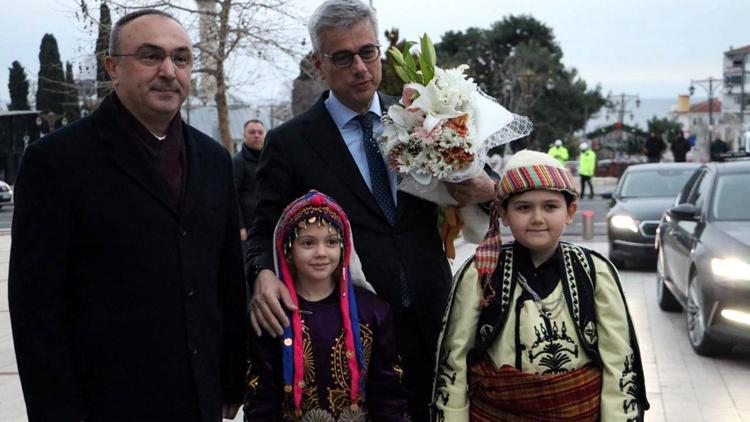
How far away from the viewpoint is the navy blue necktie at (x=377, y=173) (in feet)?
10.8

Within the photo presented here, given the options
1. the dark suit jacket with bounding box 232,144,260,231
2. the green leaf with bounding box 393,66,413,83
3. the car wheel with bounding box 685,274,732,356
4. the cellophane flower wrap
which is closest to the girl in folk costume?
the cellophane flower wrap

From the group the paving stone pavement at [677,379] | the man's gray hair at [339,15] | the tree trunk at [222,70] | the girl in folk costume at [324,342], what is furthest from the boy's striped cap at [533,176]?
the tree trunk at [222,70]

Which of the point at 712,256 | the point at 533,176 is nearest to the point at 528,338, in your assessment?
the point at 533,176

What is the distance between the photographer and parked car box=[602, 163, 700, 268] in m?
12.0

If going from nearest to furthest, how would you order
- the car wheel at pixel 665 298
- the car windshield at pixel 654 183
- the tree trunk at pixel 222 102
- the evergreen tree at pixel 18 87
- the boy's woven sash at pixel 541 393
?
the boy's woven sash at pixel 541 393 → the car wheel at pixel 665 298 → the car windshield at pixel 654 183 → the tree trunk at pixel 222 102 → the evergreen tree at pixel 18 87

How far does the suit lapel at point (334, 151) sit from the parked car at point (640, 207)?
9.43m

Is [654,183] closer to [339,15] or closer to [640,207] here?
[640,207]

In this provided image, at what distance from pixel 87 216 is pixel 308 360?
3.01ft

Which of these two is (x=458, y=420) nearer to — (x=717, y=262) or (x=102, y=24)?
(x=717, y=262)

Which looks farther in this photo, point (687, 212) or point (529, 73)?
point (529, 73)

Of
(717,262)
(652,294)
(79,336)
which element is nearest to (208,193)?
(79,336)

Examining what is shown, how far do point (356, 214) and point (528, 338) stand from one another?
774 millimetres

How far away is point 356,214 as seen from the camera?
3270mm

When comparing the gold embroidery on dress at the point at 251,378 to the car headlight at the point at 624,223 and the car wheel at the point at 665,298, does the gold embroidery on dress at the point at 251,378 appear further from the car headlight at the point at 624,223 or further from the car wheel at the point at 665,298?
the car headlight at the point at 624,223
